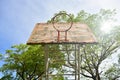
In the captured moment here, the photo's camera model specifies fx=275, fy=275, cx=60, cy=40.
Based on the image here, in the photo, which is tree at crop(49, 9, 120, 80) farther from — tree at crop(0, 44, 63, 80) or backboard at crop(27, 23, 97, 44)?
backboard at crop(27, 23, 97, 44)

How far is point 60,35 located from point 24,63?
98.5ft

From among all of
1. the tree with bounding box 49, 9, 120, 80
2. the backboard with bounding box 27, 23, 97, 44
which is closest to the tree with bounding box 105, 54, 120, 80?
the tree with bounding box 49, 9, 120, 80

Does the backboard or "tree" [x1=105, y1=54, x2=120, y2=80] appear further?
"tree" [x1=105, y1=54, x2=120, y2=80]

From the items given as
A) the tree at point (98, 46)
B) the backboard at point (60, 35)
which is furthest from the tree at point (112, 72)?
the backboard at point (60, 35)

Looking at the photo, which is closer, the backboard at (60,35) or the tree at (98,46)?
the backboard at (60,35)

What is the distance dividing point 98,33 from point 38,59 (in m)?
10.6

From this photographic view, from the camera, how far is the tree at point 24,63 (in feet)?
125

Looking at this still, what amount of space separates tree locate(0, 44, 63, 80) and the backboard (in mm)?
27686

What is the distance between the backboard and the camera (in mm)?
8672

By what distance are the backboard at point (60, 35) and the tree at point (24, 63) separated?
2769 cm

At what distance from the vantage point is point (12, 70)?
39000mm

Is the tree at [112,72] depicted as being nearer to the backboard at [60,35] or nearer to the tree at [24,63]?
the tree at [24,63]

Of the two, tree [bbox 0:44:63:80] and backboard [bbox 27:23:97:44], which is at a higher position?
tree [bbox 0:44:63:80]

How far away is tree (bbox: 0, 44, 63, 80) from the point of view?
125 ft
